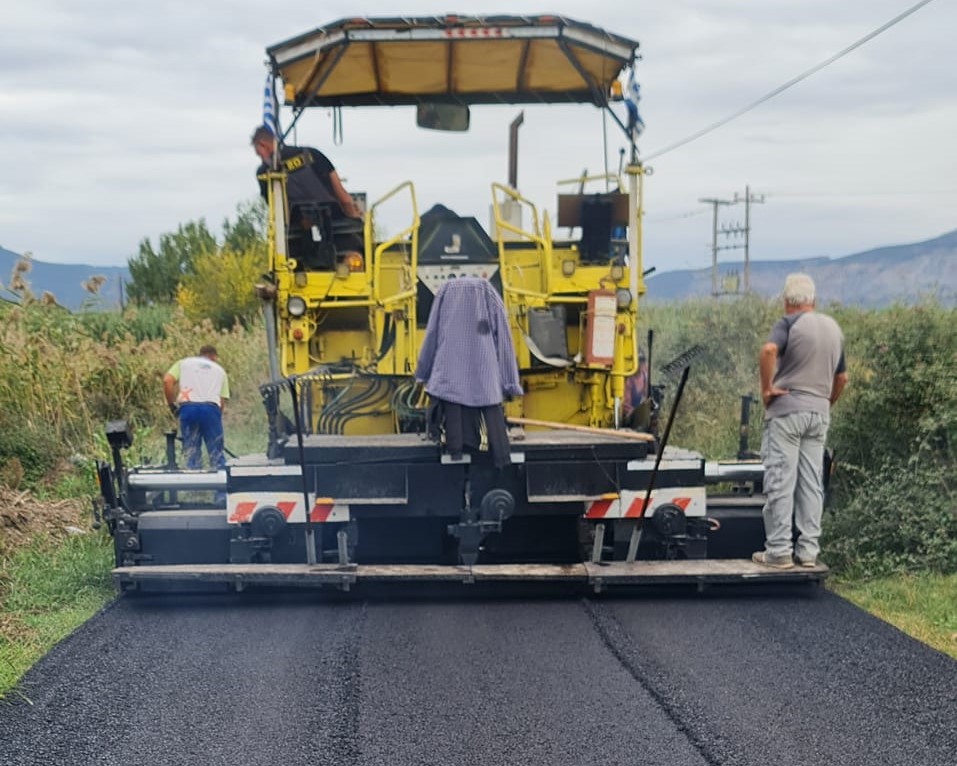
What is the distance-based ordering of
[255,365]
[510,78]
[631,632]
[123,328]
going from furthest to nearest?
[123,328] < [255,365] < [510,78] < [631,632]

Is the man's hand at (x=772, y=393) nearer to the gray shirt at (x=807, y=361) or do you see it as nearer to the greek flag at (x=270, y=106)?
the gray shirt at (x=807, y=361)

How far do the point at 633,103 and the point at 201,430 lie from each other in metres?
4.82

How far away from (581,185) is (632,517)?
2.57 m

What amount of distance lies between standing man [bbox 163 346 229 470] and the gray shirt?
16.7ft

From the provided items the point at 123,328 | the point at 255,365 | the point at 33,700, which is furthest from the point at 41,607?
the point at 123,328

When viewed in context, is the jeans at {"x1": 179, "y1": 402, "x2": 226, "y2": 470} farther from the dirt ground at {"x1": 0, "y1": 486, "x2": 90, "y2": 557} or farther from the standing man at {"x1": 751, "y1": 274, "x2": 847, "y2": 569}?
the standing man at {"x1": 751, "y1": 274, "x2": 847, "y2": 569}

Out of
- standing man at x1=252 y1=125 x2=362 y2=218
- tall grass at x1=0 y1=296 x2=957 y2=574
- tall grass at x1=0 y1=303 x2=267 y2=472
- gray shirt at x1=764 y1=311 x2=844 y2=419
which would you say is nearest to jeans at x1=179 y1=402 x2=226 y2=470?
tall grass at x1=0 y1=296 x2=957 y2=574

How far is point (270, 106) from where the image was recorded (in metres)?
7.52

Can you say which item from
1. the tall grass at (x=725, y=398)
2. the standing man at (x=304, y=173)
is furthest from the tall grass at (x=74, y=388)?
the standing man at (x=304, y=173)

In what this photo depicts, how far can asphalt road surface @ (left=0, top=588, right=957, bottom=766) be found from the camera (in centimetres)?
430

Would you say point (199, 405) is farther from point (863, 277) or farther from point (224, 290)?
point (863, 277)

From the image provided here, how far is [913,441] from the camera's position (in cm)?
788

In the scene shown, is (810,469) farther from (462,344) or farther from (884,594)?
(462,344)

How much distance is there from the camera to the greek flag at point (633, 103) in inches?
300
